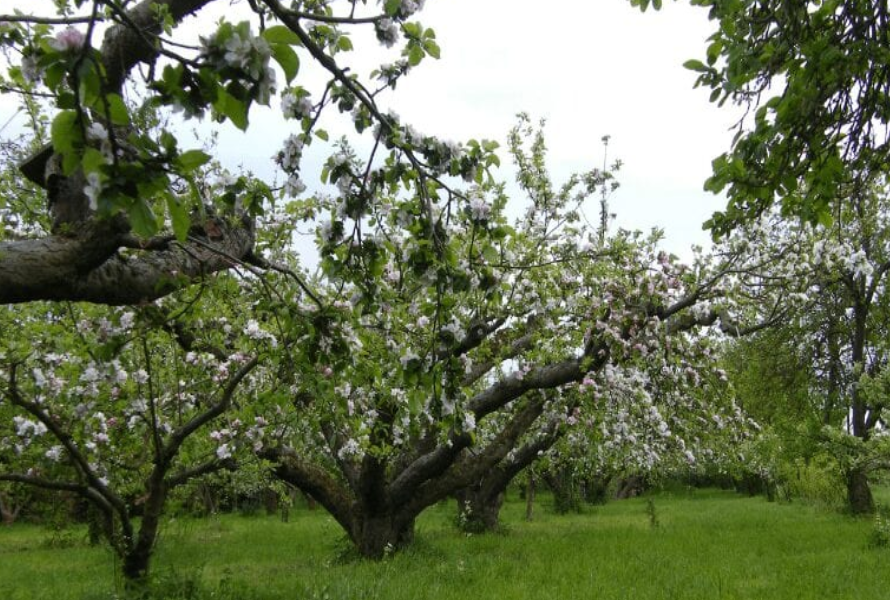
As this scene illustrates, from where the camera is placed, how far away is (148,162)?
1472 mm

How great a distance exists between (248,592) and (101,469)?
2412 millimetres

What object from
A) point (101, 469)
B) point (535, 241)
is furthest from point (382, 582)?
point (535, 241)

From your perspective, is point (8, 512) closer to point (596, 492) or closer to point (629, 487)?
point (596, 492)

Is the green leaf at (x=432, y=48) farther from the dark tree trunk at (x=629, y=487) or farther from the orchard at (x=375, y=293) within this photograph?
the dark tree trunk at (x=629, y=487)

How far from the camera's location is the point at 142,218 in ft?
4.72

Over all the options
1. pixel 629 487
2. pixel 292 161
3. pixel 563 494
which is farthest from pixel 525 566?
pixel 629 487

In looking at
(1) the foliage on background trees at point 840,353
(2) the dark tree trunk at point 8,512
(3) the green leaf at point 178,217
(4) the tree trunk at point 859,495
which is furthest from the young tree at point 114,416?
(2) the dark tree trunk at point 8,512

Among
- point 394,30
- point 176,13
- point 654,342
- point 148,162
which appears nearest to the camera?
point 148,162

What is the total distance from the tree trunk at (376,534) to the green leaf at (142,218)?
10495 millimetres

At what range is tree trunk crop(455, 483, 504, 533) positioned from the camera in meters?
16.3

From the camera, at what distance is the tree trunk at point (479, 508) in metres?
16.3

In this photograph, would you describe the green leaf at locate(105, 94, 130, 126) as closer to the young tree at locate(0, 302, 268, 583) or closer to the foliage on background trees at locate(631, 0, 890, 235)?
the foliage on background trees at locate(631, 0, 890, 235)

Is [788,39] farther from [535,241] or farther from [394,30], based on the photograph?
[535,241]

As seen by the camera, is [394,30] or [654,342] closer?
[394,30]
